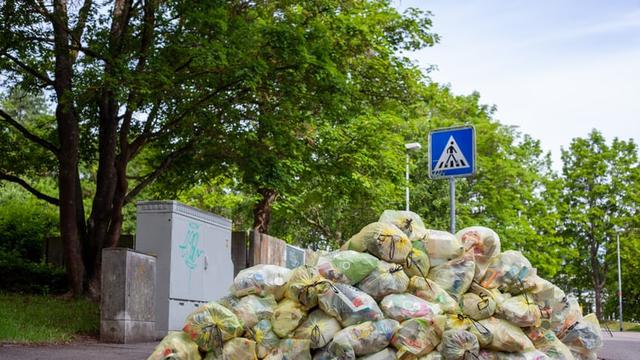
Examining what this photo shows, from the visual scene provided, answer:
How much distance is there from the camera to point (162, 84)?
13.3 meters

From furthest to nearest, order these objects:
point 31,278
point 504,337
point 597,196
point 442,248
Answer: point 597,196 < point 31,278 < point 442,248 < point 504,337

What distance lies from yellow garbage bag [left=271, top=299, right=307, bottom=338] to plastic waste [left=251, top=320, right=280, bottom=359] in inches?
1.6

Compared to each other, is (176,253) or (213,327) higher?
(176,253)

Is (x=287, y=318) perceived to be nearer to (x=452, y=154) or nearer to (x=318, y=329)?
(x=318, y=329)

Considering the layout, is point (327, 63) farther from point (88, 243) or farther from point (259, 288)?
point (259, 288)

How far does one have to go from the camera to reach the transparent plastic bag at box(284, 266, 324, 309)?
5.52m

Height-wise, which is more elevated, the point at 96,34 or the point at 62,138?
the point at 96,34

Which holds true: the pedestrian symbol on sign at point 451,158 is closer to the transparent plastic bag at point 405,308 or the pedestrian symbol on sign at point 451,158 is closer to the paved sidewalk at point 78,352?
the paved sidewalk at point 78,352

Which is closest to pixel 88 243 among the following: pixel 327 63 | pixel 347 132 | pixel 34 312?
pixel 34 312

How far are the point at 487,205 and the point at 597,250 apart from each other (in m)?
19.4

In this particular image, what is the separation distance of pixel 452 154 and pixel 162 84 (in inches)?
199

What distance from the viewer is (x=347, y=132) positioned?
68.0 ft

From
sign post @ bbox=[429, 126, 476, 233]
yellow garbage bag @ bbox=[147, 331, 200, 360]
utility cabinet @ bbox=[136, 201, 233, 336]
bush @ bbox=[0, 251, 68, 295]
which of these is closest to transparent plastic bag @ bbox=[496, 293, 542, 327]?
yellow garbage bag @ bbox=[147, 331, 200, 360]

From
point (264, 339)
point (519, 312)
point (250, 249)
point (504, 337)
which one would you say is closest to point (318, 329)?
point (264, 339)
